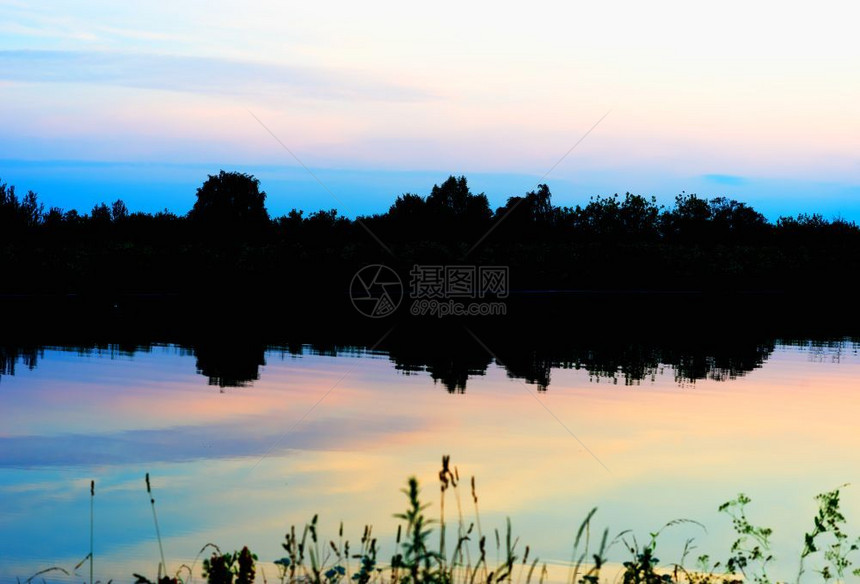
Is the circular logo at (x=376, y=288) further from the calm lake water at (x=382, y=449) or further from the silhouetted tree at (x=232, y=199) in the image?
the silhouetted tree at (x=232, y=199)

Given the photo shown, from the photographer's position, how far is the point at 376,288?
55.0 metres

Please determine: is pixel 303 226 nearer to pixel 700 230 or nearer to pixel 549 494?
pixel 700 230

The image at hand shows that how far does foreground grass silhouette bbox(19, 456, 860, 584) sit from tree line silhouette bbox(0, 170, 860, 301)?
1659 inches

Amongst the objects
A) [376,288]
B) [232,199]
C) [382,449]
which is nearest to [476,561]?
[382,449]

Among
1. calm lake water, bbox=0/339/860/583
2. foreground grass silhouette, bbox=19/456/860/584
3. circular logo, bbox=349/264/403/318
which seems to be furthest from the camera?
circular logo, bbox=349/264/403/318

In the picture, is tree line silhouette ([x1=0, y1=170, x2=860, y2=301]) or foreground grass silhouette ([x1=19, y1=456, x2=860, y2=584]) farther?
tree line silhouette ([x1=0, y1=170, x2=860, y2=301])

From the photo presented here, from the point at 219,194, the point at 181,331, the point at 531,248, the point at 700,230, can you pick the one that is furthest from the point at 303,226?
the point at 181,331

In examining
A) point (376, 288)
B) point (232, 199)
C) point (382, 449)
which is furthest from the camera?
point (232, 199)

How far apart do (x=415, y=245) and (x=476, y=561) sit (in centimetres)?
5055

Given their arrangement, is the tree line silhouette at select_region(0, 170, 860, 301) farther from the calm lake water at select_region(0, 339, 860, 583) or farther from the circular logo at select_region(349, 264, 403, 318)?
the calm lake water at select_region(0, 339, 860, 583)

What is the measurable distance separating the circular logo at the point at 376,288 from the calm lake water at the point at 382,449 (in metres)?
24.8

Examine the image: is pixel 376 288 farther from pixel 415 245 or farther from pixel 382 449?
pixel 382 449

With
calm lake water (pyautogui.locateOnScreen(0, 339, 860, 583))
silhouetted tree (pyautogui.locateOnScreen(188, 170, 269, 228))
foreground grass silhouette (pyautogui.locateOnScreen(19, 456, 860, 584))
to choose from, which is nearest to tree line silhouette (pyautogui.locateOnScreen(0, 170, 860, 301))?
silhouetted tree (pyautogui.locateOnScreen(188, 170, 269, 228))

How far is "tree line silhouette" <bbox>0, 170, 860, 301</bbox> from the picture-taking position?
168 ft
